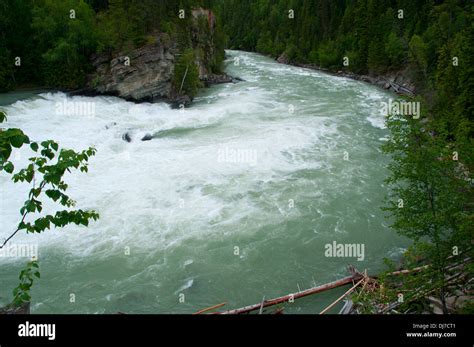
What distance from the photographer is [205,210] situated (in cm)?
1688

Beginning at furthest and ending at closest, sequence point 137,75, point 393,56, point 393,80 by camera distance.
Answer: point 393,56 → point 393,80 → point 137,75

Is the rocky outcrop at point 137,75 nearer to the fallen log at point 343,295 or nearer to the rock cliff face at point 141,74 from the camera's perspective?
the rock cliff face at point 141,74

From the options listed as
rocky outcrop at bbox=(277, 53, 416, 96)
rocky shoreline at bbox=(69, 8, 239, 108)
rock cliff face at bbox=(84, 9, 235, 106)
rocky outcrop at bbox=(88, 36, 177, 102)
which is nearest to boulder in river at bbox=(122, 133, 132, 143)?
rocky shoreline at bbox=(69, 8, 239, 108)

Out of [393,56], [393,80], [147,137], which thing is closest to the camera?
[147,137]

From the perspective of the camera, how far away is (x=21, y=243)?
14508mm

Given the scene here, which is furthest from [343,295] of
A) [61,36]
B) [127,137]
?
[61,36]

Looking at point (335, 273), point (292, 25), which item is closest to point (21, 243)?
point (335, 273)

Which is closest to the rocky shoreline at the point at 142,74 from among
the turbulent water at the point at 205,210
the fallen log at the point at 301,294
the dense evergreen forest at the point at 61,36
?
the dense evergreen forest at the point at 61,36

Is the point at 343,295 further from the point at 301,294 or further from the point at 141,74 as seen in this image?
the point at 141,74

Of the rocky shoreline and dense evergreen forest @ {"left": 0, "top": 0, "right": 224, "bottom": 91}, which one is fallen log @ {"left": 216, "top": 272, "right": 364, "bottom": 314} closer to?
the rocky shoreline

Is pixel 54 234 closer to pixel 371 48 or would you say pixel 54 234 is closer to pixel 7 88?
pixel 7 88

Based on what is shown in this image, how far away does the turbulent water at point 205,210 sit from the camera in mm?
12523

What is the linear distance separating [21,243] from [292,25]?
84493 mm

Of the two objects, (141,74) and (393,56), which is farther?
(393,56)
